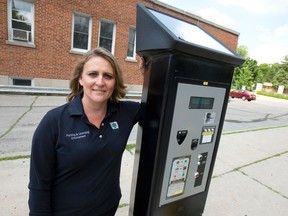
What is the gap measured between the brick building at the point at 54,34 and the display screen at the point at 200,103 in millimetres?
9725

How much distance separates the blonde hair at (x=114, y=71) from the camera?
1424 mm

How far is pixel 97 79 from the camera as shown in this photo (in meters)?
1.39

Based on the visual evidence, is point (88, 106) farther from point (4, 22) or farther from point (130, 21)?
point (130, 21)

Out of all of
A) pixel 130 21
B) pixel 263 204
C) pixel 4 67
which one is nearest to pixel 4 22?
pixel 4 67

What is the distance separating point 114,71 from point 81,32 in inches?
395

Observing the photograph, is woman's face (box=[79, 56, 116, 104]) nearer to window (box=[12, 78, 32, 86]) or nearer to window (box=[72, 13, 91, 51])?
window (box=[12, 78, 32, 86])

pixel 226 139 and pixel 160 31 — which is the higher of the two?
pixel 160 31

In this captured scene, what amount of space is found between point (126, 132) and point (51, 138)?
1.59ft

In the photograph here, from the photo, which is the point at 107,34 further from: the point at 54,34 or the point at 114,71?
the point at 114,71

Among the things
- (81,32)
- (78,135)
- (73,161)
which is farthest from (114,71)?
(81,32)

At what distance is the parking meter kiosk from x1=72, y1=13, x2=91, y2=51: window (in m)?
9.74

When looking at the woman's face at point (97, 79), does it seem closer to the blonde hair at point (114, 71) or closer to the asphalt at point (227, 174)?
the blonde hair at point (114, 71)

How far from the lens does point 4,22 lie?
8852 mm

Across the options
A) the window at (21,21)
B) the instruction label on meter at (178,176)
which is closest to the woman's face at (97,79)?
the instruction label on meter at (178,176)
